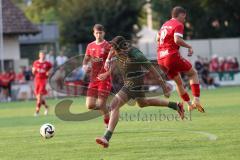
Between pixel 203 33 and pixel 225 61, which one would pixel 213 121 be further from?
pixel 203 33

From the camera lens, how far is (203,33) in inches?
2461

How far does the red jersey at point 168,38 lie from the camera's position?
664 inches

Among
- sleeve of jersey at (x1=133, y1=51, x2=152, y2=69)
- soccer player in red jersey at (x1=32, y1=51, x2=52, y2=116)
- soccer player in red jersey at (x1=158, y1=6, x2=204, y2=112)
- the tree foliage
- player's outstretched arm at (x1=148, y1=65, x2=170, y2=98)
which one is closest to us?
sleeve of jersey at (x1=133, y1=51, x2=152, y2=69)

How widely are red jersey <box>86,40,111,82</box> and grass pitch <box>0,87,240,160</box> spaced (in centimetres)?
141

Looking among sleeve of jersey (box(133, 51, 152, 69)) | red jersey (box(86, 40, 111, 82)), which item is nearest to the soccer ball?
red jersey (box(86, 40, 111, 82))

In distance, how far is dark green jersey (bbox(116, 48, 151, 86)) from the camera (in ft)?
47.2

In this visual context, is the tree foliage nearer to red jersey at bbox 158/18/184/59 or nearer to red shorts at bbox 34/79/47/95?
red shorts at bbox 34/79/47/95

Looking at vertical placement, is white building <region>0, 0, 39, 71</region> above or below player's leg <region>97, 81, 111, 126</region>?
above

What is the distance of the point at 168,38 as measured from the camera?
672 inches

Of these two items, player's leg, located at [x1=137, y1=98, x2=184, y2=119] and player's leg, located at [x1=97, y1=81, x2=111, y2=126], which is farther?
player's leg, located at [x1=97, y1=81, x2=111, y2=126]

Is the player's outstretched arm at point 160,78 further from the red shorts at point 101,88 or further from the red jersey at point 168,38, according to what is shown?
the red shorts at point 101,88

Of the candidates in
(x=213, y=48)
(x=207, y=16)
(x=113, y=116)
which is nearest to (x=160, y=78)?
(x=113, y=116)

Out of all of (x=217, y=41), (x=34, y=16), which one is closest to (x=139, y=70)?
(x=217, y=41)

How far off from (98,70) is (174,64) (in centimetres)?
209
